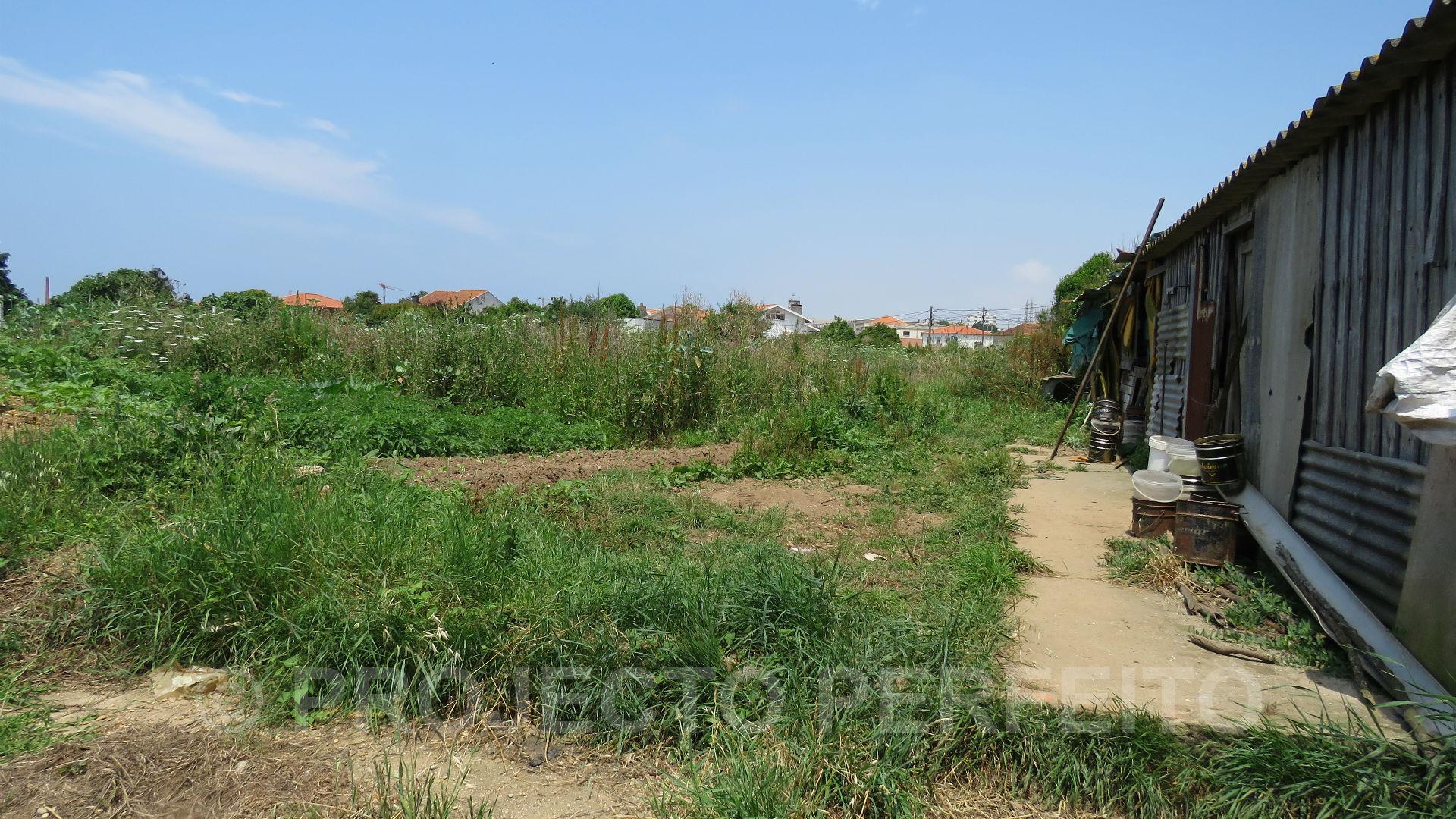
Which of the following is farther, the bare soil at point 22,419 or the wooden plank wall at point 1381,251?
the bare soil at point 22,419

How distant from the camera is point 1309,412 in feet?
15.1

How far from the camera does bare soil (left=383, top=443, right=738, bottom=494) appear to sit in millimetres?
6523

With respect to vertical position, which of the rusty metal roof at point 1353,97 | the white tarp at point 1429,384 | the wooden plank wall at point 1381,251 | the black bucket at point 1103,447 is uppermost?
the rusty metal roof at point 1353,97

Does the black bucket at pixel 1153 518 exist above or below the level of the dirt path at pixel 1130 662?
above

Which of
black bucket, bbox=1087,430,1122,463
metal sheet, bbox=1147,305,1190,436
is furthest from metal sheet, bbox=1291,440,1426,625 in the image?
black bucket, bbox=1087,430,1122,463

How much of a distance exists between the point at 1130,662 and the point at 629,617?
2.18 metres

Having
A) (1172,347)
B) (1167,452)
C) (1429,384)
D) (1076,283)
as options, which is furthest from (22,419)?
(1076,283)

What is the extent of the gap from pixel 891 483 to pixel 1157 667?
151 inches

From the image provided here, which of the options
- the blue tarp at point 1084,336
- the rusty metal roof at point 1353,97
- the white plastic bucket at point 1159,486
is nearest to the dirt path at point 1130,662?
the white plastic bucket at point 1159,486

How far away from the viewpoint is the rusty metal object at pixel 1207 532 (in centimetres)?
475

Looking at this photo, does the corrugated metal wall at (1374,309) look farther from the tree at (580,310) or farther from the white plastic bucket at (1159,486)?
the tree at (580,310)

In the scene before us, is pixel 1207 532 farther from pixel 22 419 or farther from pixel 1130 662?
pixel 22 419

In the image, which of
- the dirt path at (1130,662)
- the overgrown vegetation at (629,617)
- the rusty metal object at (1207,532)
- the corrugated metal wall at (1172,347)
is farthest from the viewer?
the corrugated metal wall at (1172,347)

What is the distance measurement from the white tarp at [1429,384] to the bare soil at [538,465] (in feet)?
17.3
